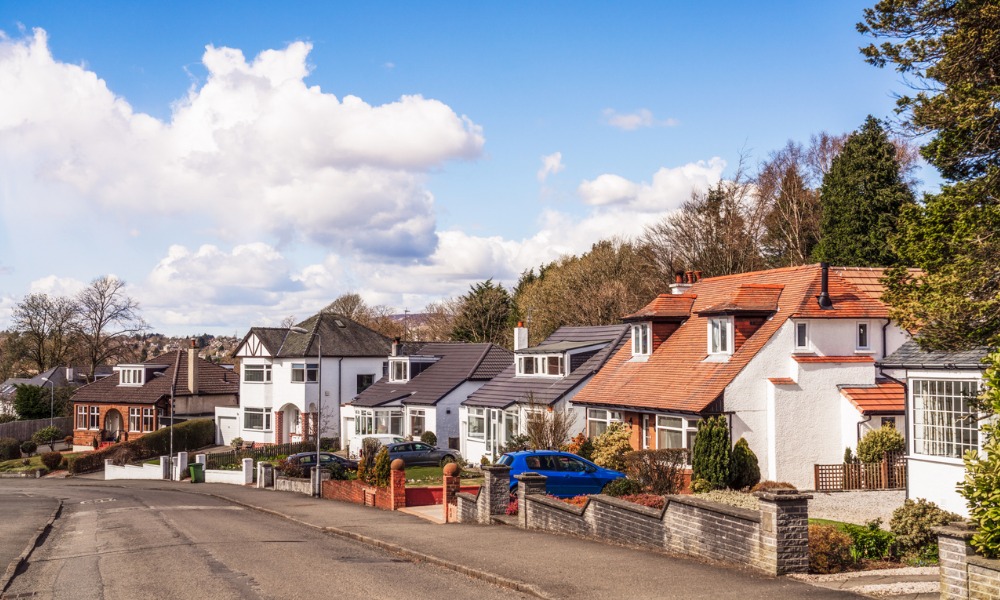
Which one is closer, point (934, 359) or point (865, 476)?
point (934, 359)

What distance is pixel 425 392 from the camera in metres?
51.1

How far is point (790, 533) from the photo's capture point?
13164 millimetres

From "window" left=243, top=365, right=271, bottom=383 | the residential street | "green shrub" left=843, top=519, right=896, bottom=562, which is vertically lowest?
the residential street

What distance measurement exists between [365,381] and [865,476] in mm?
40060

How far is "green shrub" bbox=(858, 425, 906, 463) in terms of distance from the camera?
2789cm

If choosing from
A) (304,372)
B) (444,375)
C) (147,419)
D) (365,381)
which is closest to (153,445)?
(147,419)

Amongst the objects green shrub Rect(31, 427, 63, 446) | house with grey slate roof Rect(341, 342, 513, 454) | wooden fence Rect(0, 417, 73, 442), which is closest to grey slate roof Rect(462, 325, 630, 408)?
house with grey slate roof Rect(341, 342, 513, 454)

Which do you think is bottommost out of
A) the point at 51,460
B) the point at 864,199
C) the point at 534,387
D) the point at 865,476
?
the point at 51,460

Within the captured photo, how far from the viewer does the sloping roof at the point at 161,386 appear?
6619 cm

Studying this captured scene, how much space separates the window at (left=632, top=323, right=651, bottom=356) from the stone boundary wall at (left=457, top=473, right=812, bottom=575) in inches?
639

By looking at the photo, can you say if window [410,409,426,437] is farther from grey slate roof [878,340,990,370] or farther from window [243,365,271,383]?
grey slate roof [878,340,990,370]

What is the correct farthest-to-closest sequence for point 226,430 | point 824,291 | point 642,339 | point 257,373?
point 226,430 → point 257,373 → point 642,339 → point 824,291

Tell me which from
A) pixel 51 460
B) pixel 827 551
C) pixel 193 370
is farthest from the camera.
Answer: pixel 193 370

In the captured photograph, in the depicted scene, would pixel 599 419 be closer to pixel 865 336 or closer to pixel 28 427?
pixel 865 336
